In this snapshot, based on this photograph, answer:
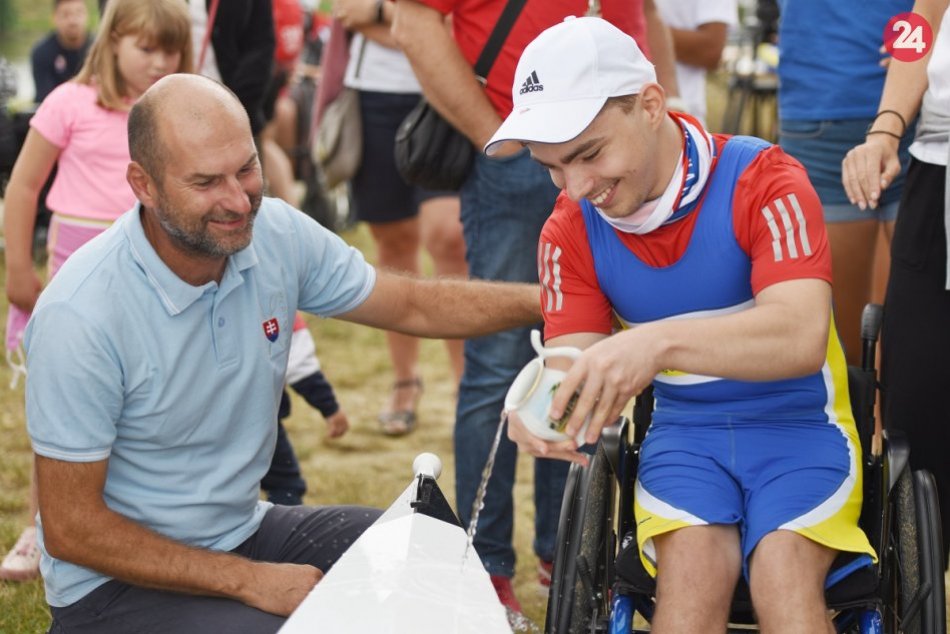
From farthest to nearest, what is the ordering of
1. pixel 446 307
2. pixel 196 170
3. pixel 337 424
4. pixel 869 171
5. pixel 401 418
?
1. pixel 401 418
2. pixel 337 424
3. pixel 446 307
4. pixel 869 171
5. pixel 196 170

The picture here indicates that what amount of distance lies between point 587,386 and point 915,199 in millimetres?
1367

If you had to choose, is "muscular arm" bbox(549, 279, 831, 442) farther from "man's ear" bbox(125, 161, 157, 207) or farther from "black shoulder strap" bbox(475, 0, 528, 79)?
"black shoulder strap" bbox(475, 0, 528, 79)

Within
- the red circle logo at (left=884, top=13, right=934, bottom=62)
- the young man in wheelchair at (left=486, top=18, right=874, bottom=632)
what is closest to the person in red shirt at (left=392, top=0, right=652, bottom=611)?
the red circle logo at (left=884, top=13, right=934, bottom=62)

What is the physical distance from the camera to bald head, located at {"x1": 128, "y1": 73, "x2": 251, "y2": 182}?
273cm

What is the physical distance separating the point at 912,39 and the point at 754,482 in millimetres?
1327

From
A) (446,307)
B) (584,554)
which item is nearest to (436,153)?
(446,307)

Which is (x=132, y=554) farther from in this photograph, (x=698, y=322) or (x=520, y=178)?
(x=520, y=178)

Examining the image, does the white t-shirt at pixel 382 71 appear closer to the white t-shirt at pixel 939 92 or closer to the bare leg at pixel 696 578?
the white t-shirt at pixel 939 92

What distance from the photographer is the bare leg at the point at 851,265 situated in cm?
377

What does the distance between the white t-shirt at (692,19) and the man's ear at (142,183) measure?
2.48m

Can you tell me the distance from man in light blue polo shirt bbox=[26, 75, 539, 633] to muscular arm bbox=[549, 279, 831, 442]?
85 cm

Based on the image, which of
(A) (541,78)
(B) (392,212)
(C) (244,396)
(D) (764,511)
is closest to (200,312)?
(C) (244,396)

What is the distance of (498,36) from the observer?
361 centimetres

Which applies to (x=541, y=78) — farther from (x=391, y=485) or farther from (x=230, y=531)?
(x=391, y=485)
